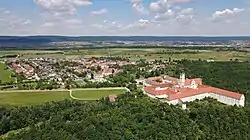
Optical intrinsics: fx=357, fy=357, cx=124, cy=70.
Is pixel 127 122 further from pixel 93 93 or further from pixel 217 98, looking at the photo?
pixel 93 93

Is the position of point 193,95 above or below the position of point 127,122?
below

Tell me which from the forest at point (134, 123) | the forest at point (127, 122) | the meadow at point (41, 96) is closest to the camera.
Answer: the forest at point (134, 123)

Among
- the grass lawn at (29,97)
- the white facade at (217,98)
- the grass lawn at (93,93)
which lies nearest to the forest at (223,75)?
the white facade at (217,98)

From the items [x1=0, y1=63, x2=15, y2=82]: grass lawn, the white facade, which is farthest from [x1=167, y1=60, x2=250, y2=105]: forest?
[x1=0, y1=63, x2=15, y2=82]: grass lawn

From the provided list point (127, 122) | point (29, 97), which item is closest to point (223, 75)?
point (29, 97)

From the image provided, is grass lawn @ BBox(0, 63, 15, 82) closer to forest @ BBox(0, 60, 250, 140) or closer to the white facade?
forest @ BBox(0, 60, 250, 140)

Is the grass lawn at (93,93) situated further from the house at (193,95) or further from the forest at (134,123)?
the forest at (134,123)
